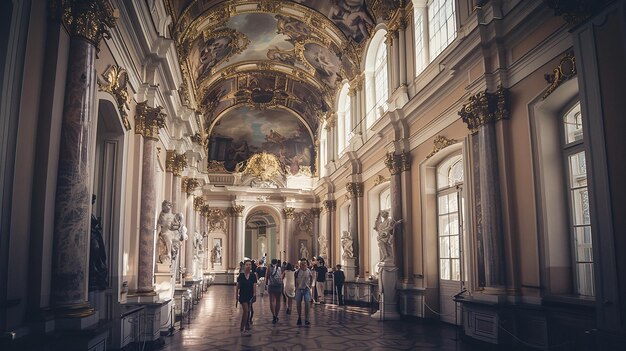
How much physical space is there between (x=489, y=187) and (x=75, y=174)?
661 cm

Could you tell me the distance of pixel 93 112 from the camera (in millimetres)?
6422

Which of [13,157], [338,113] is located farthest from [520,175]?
[338,113]

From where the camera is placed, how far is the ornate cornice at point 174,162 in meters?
14.2

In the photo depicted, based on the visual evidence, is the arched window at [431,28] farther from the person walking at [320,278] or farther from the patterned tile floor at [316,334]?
the person walking at [320,278]

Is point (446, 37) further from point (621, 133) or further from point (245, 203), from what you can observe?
point (245, 203)

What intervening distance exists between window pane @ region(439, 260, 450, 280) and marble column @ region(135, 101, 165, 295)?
6522 millimetres

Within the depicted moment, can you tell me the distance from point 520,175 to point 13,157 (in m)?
7.35

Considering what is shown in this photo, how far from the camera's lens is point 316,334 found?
972cm

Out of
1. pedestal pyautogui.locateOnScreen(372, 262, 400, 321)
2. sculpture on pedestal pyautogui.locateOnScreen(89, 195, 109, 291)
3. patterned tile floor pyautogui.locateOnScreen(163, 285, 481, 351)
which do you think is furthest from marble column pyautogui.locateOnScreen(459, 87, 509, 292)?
sculpture on pedestal pyautogui.locateOnScreen(89, 195, 109, 291)

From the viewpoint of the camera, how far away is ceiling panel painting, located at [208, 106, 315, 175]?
2761 cm

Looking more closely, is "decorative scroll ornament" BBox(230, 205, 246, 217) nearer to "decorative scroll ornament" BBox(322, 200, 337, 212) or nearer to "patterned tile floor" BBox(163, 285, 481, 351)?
"decorative scroll ornament" BBox(322, 200, 337, 212)

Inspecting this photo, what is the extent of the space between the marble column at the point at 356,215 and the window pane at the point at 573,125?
10.1 metres

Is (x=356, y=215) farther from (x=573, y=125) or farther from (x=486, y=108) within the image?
(x=573, y=125)

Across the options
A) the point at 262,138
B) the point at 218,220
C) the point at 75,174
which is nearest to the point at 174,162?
the point at 75,174
